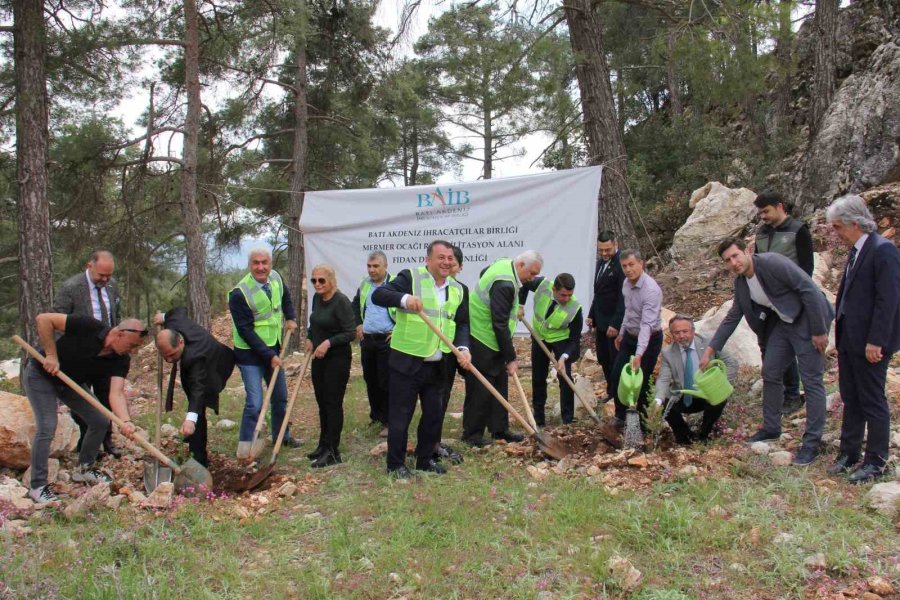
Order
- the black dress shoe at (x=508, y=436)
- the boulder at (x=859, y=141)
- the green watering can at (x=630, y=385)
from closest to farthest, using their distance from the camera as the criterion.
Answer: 1. the green watering can at (x=630, y=385)
2. the black dress shoe at (x=508, y=436)
3. the boulder at (x=859, y=141)

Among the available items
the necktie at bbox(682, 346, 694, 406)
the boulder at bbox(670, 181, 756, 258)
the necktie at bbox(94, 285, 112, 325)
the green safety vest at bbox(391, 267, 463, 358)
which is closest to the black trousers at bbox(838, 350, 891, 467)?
the necktie at bbox(682, 346, 694, 406)

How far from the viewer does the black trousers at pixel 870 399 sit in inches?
150

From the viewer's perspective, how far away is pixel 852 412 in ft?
13.2

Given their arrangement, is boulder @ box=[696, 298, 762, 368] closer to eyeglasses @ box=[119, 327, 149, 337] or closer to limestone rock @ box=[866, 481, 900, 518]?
limestone rock @ box=[866, 481, 900, 518]

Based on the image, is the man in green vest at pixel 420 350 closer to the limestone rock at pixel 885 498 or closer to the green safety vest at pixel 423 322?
the green safety vest at pixel 423 322

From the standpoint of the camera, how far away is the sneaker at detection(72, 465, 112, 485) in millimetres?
4637

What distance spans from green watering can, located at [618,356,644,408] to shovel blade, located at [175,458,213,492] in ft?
9.85

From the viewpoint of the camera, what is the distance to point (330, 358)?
5.04 meters

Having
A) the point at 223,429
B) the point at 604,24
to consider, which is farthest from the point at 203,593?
the point at 604,24

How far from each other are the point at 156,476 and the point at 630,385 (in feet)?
11.2

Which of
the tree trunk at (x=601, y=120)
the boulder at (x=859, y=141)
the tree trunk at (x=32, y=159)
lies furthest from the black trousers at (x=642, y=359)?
the tree trunk at (x=32, y=159)

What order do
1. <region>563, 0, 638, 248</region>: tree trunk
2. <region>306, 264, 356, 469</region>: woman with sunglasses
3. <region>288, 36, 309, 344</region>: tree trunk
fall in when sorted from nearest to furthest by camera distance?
<region>306, 264, 356, 469</region>: woman with sunglasses, <region>563, 0, 638, 248</region>: tree trunk, <region>288, 36, 309, 344</region>: tree trunk

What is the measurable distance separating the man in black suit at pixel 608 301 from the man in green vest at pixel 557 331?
0.26 m

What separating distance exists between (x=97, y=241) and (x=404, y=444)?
7.19 metres
